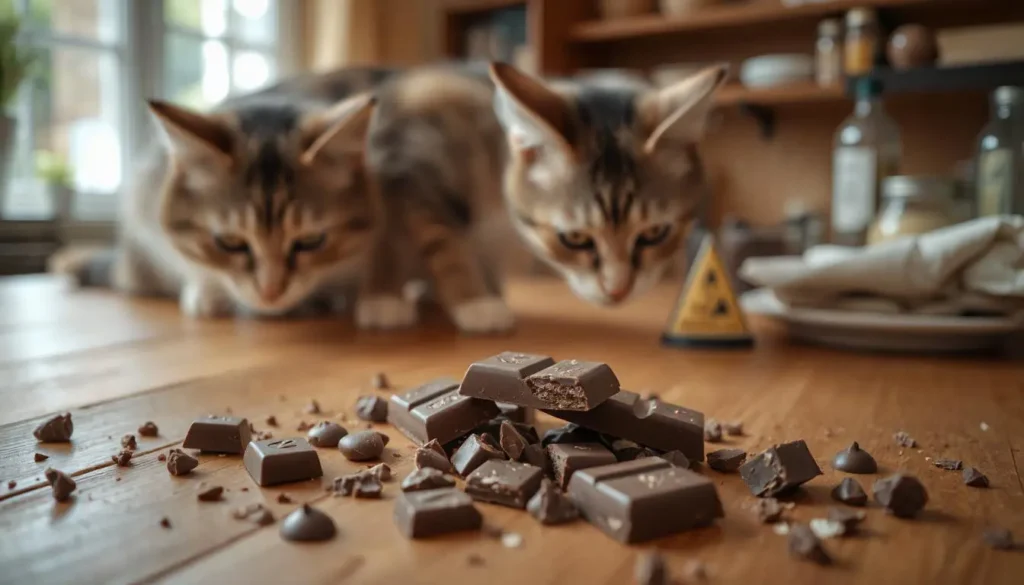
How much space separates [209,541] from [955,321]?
1094 mm

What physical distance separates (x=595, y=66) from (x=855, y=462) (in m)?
2.52

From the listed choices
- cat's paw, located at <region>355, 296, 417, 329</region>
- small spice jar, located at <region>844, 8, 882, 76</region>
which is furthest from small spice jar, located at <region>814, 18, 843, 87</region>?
cat's paw, located at <region>355, 296, 417, 329</region>

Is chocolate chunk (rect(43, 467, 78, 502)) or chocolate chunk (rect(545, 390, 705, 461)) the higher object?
chocolate chunk (rect(545, 390, 705, 461))

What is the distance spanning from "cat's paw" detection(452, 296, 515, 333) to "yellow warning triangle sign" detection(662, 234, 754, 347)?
1.03ft

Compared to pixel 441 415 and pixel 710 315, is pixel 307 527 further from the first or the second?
pixel 710 315

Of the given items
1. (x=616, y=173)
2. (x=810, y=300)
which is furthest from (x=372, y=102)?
(x=810, y=300)

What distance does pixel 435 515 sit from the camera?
53 cm

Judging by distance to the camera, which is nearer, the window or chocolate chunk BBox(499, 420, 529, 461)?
chocolate chunk BBox(499, 420, 529, 461)

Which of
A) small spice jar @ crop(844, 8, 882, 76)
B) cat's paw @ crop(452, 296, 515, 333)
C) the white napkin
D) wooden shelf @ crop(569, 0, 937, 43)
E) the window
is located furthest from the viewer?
the window

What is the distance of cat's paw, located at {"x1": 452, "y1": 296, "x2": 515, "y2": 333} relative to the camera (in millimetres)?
1429

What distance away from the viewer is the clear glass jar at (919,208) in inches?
52.0

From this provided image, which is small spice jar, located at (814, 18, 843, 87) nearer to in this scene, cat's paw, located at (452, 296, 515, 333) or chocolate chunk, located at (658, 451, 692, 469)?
cat's paw, located at (452, 296, 515, 333)

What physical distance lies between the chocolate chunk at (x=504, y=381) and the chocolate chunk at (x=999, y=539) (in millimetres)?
330

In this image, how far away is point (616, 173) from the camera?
1.24 meters
